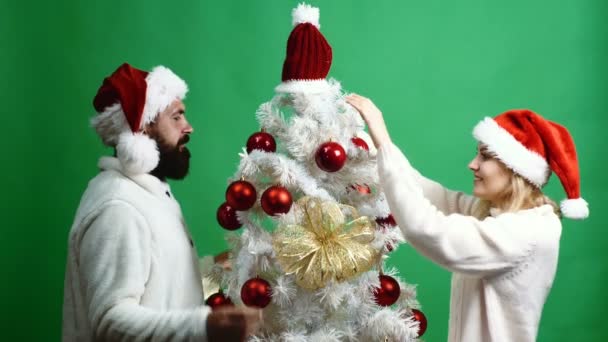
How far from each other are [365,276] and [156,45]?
3.95 ft

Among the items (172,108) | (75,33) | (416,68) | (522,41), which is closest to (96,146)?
(75,33)

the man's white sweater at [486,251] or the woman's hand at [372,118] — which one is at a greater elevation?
the woman's hand at [372,118]

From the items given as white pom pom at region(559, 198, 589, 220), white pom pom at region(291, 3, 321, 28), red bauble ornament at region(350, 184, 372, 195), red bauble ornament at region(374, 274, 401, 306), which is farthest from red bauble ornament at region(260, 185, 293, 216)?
white pom pom at region(559, 198, 589, 220)

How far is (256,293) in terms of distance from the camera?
1749mm

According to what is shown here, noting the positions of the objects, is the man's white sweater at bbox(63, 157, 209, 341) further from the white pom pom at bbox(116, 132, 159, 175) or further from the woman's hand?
the woman's hand

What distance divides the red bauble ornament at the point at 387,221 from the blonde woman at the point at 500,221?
0.08m

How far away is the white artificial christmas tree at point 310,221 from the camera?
1.75 meters

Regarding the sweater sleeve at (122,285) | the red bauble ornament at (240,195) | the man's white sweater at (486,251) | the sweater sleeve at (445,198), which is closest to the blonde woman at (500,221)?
the man's white sweater at (486,251)

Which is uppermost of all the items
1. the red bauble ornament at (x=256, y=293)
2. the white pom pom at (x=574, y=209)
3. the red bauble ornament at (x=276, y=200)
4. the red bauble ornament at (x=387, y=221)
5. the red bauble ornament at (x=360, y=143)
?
the red bauble ornament at (x=360, y=143)

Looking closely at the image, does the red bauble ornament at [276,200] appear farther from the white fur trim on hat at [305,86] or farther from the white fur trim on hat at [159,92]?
the white fur trim on hat at [159,92]

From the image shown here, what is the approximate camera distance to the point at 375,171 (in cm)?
198

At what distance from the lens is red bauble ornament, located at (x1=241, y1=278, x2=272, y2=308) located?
1750 millimetres

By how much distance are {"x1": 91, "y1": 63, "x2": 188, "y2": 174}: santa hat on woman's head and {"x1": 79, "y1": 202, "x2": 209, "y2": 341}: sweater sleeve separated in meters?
0.14

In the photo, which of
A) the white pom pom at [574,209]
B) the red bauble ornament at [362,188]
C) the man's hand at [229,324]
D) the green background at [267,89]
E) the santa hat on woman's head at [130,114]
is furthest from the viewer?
the green background at [267,89]
